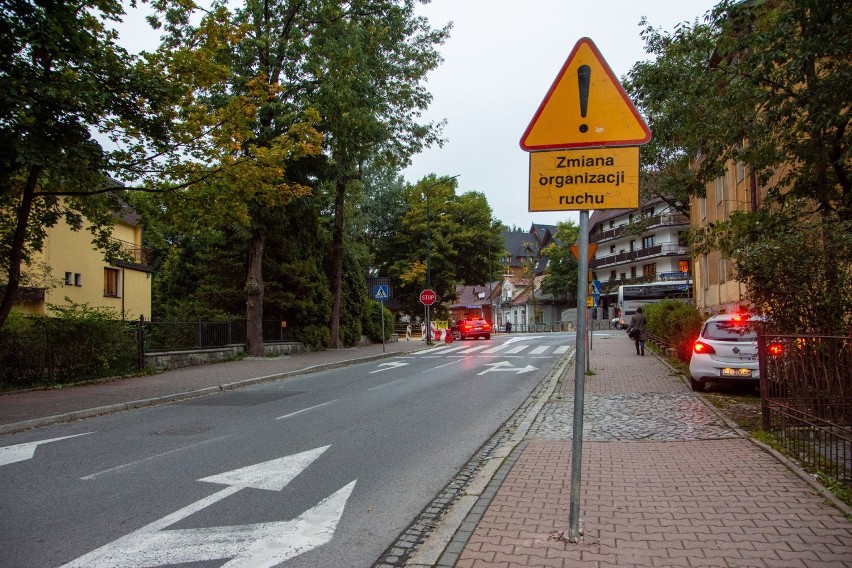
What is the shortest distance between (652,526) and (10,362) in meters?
13.4

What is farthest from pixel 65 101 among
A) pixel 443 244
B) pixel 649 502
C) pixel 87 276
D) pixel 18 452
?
pixel 443 244

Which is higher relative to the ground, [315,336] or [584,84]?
[584,84]

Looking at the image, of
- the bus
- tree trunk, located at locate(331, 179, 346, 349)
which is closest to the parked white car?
tree trunk, located at locate(331, 179, 346, 349)

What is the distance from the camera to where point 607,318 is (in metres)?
70.5

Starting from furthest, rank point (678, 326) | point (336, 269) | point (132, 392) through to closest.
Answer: point (336, 269) < point (678, 326) < point (132, 392)

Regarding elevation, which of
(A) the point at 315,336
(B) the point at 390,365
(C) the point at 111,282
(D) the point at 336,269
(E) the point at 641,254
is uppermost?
(E) the point at 641,254

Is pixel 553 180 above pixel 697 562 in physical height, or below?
above

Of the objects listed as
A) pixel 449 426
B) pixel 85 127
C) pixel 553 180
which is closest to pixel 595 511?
pixel 553 180

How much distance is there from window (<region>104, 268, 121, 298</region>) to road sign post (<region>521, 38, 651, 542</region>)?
2905cm

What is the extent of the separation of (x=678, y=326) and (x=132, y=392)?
14379 millimetres

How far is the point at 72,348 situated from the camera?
45.6 ft

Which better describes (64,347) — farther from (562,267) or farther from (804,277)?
(562,267)

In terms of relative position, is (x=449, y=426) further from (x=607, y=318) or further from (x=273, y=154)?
(x=607, y=318)

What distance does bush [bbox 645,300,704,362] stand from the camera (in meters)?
16.0
